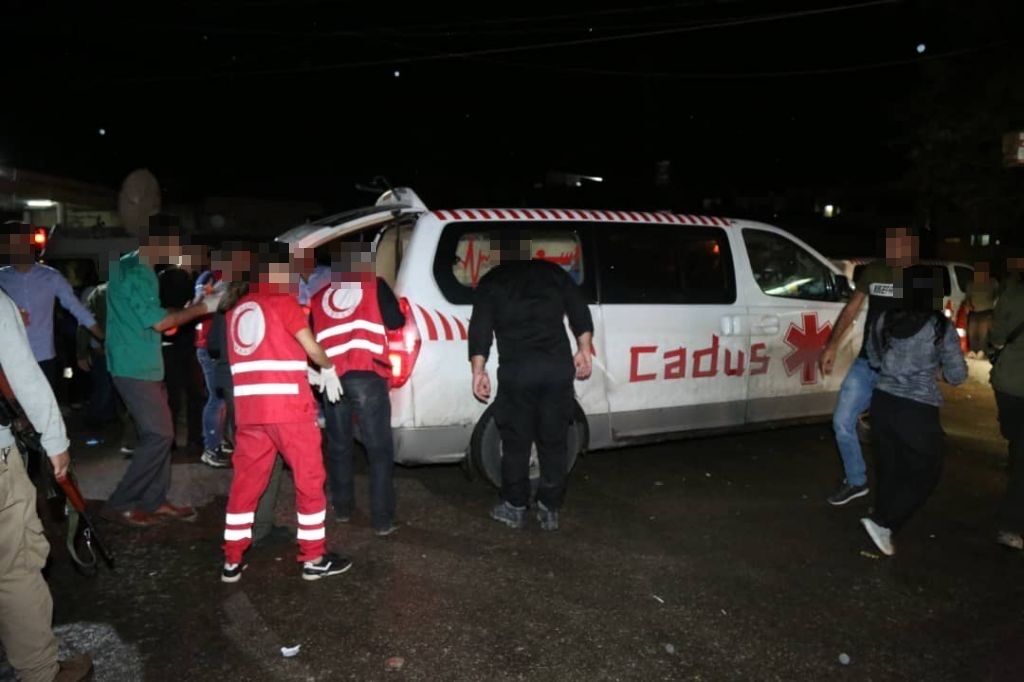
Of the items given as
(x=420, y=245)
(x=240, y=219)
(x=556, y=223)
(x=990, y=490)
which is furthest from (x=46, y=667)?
(x=240, y=219)

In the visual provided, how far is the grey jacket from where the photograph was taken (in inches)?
177

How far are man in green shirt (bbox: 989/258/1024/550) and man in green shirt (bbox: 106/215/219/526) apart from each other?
4.98m

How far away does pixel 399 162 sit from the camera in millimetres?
31672

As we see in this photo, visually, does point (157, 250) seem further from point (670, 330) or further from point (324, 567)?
point (670, 330)

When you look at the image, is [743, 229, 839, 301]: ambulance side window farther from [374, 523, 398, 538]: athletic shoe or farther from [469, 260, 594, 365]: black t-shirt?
[374, 523, 398, 538]: athletic shoe

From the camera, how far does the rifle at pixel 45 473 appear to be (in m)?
3.00

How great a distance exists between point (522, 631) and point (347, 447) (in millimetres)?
1772

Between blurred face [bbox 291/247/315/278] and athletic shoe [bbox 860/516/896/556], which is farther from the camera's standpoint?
athletic shoe [bbox 860/516/896/556]

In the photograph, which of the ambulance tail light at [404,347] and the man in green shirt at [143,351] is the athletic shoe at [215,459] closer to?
the man in green shirt at [143,351]

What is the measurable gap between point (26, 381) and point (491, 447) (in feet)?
9.61

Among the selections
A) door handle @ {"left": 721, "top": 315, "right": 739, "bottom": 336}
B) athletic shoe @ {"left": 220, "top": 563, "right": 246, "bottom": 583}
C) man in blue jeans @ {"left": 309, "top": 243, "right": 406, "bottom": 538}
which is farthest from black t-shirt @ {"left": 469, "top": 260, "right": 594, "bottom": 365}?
athletic shoe @ {"left": 220, "top": 563, "right": 246, "bottom": 583}

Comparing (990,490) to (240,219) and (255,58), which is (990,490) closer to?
(255,58)

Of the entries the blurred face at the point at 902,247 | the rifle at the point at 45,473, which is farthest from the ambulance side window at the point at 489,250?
the rifle at the point at 45,473

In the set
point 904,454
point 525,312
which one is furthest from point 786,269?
point 525,312
